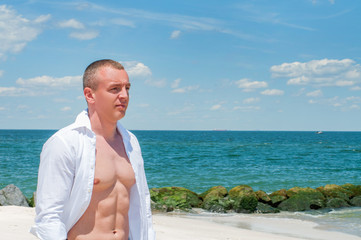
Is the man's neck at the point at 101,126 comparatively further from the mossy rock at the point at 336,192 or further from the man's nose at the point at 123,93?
the mossy rock at the point at 336,192

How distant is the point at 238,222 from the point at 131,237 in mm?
10025

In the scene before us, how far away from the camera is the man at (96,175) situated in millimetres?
2629

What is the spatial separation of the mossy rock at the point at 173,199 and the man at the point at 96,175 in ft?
36.5

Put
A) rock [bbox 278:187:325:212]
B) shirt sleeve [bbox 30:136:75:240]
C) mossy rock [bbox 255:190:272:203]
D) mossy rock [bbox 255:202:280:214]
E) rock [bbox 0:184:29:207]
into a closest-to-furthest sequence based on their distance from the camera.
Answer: shirt sleeve [bbox 30:136:75:240], rock [bbox 0:184:29:207], mossy rock [bbox 255:202:280:214], rock [bbox 278:187:325:212], mossy rock [bbox 255:190:272:203]

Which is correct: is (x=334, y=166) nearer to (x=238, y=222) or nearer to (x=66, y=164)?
(x=238, y=222)

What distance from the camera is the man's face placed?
2797 mm

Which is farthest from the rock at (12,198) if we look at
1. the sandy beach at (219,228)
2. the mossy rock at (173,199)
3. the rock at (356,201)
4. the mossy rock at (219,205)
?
the rock at (356,201)

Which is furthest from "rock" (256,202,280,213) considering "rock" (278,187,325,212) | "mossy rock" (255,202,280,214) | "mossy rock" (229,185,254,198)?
"mossy rock" (229,185,254,198)

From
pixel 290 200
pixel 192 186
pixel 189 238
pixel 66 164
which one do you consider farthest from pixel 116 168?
pixel 192 186

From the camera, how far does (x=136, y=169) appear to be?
3.06m

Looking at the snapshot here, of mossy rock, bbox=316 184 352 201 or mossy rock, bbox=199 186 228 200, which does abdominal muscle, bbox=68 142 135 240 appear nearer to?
mossy rock, bbox=199 186 228 200

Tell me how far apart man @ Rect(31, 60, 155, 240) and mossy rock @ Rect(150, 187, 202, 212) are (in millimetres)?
11124

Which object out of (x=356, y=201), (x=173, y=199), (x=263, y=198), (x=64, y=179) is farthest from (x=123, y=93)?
(x=356, y=201)

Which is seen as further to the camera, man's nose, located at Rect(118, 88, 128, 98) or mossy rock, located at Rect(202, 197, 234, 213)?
mossy rock, located at Rect(202, 197, 234, 213)
